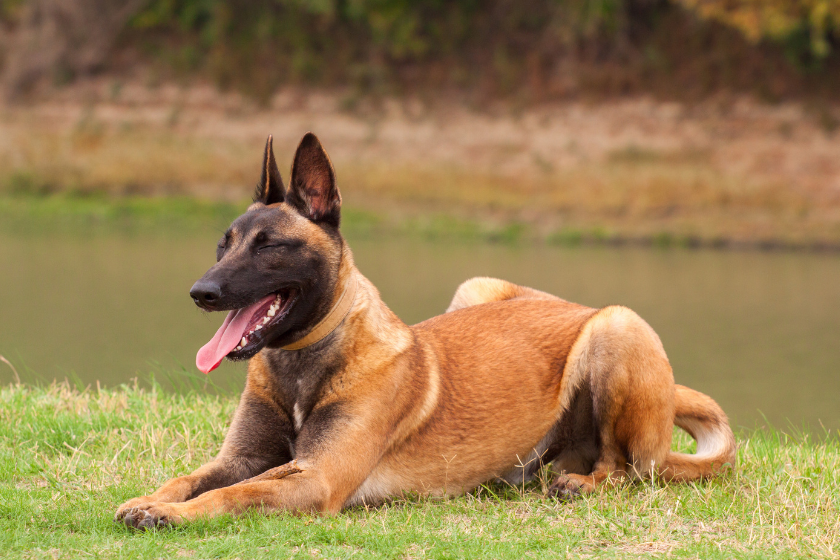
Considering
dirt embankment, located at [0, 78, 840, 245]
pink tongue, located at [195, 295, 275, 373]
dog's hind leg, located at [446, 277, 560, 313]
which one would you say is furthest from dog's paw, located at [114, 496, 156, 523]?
dirt embankment, located at [0, 78, 840, 245]

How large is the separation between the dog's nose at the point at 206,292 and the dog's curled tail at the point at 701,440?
260cm

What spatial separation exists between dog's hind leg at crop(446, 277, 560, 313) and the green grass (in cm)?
147

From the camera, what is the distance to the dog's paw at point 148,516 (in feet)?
13.2

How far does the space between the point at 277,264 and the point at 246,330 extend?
33cm

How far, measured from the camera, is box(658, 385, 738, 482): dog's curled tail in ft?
17.3

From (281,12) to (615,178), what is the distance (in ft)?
42.5

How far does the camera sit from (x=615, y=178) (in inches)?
906

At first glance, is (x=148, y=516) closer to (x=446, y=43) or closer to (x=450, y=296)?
(x=450, y=296)

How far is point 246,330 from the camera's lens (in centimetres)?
433

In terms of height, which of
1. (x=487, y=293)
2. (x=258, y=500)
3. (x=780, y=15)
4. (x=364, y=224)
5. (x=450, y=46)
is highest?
(x=780, y=15)

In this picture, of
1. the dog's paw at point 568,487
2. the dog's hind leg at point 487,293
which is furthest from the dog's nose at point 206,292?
the dog's hind leg at point 487,293

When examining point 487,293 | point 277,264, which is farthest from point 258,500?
point 487,293

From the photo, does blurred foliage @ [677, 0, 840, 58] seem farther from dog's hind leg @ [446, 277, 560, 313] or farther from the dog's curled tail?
the dog's curled tail

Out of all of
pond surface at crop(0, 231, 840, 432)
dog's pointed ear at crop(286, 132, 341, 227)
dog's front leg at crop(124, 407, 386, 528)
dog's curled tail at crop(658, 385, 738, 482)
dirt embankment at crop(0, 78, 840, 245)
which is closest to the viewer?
dog's front leg at crop(124, 407, 386, 528)
